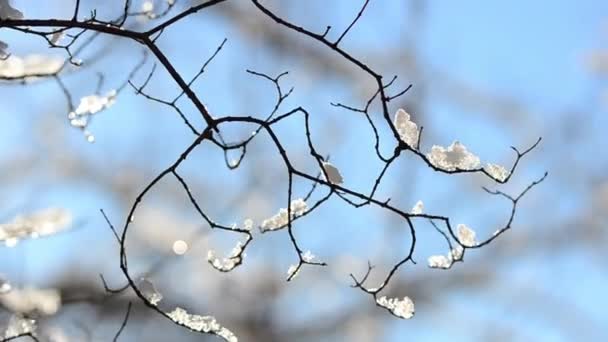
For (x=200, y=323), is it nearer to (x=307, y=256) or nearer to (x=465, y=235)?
(x=307, y=256)

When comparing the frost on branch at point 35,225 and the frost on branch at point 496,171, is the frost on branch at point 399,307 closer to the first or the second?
the frost on branch at point 496,171

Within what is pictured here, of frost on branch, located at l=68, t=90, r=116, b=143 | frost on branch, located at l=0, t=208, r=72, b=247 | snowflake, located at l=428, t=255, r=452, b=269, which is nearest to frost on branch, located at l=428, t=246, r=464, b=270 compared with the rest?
snowflake, located at l=428, t=255, r=452, b=269

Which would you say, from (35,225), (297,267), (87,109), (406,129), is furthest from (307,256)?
(35,225)

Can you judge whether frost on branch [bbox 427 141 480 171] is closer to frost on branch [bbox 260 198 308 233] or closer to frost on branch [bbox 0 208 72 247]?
frost on branch [bbox 260 198 308 233]

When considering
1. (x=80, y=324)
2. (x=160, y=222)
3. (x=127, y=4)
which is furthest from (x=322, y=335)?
(x=127, y=4)

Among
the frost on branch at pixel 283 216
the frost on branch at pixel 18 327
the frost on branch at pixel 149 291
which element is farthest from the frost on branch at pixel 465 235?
the frost on branch at pixel 18 327

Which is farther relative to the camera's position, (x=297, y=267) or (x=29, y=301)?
(x=29, y=301)
